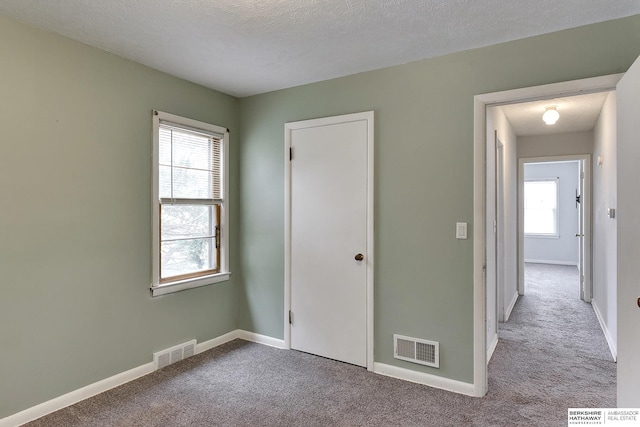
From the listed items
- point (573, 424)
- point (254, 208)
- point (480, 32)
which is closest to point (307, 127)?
point (254, 208)

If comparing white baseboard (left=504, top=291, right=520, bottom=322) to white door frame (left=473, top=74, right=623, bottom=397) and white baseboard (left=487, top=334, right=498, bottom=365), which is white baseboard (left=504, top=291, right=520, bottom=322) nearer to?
white baseboard (left=487, top=334, right=498, bottom=365)

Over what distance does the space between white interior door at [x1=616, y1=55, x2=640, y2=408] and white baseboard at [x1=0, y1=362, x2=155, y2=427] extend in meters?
3.17

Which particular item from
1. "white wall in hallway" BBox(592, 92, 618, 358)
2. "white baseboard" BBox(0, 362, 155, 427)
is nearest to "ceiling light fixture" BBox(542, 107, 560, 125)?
"white wall in hallway" BBox(592, 92, 618, 358)

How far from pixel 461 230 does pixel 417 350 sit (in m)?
0.98

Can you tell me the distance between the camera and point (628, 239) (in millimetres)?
2018

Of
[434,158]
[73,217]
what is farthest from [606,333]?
[73,217]

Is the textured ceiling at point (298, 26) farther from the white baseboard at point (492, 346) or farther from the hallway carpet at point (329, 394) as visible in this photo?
the white baseboard at point (492, 346)

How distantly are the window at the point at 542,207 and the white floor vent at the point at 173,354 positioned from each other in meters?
8.52

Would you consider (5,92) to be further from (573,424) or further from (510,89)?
(573,424)

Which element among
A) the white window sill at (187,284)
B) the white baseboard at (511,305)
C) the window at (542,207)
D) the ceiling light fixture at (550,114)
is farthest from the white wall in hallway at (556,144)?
the white window sill at (187,284)

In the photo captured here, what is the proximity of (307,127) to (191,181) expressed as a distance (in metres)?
1.15

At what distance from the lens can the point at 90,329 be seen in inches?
101

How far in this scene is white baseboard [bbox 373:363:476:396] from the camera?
263 centimetres

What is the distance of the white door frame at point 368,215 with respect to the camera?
3002 millimetres
